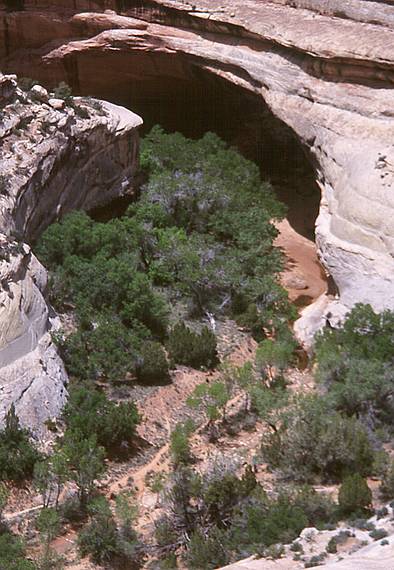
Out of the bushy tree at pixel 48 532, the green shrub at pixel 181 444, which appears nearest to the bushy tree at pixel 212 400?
the green shrub at pixel 181 444

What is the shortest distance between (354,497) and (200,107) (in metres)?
19.7

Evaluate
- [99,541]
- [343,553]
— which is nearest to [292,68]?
[99,541]

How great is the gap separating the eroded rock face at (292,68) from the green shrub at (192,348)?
91.3 inches

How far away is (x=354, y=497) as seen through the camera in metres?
14.9

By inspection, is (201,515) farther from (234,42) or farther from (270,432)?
(234,42)

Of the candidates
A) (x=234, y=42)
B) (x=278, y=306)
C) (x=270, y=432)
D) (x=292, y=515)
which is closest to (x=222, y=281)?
(x=278, y=306)

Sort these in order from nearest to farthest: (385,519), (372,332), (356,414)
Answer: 1. (385,519)
2. (356,414)
3. (372,332)

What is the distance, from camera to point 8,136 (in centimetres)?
2255

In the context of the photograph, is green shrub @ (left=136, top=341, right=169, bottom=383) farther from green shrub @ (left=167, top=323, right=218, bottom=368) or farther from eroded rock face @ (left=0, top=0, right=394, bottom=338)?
eroded rock face @ (left=0, top=0, right=394, bottom=338)

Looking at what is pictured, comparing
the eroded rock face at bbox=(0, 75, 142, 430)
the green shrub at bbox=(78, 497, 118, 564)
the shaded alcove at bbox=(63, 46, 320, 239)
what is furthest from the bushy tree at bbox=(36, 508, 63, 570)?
the shaded alcove at bbox=(63, 46, 320, 239)

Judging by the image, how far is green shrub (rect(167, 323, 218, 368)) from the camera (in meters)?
20.8

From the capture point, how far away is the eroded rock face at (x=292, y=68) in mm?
21234

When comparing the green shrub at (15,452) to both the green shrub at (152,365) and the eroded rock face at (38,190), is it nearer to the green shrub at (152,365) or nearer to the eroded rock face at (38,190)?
the eroded rock face at (38,190)

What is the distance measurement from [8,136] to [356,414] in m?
10.5
